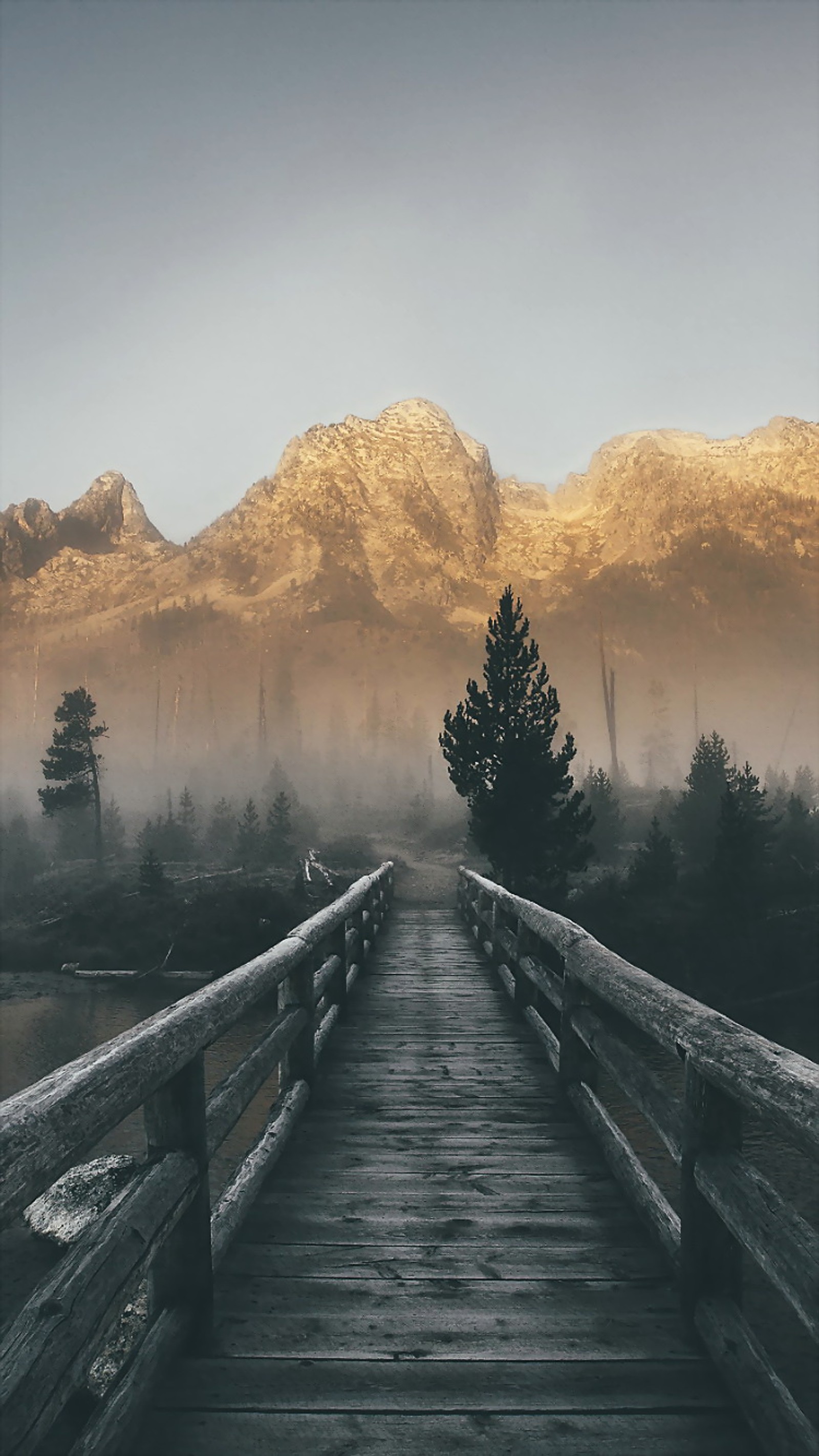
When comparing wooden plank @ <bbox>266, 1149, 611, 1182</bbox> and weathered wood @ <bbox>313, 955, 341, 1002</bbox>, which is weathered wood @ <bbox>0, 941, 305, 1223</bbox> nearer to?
wooden plank @ <bbox>266, 1149, 611, 1182</bbox>

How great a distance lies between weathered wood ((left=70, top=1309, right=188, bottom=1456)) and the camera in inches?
67.4

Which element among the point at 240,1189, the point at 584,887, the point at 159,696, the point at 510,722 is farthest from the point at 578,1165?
the point at 159,696

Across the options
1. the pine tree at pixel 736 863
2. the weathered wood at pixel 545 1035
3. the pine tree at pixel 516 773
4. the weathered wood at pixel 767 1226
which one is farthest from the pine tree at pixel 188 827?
the weathered wood at pixel 767 1226

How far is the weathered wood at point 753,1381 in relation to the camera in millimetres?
1791

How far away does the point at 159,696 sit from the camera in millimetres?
174875

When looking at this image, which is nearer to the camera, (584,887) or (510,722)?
(510,722)

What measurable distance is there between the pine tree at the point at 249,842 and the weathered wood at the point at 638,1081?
41506 millimetres

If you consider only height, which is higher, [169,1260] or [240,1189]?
[169,1260]

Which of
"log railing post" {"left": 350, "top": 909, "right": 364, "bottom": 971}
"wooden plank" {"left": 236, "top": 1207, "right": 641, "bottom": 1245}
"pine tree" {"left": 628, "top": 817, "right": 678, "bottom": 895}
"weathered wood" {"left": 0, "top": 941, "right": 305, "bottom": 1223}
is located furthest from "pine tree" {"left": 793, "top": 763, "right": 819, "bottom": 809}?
"weathered wood" {"left": 0, "top": 941, "right": 305, "bottom": 1223}

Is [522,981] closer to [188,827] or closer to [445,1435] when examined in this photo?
[445,1435]

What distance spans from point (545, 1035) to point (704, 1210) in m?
3.14

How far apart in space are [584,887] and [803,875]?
9.23m

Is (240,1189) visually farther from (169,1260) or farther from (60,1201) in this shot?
(60,1201)

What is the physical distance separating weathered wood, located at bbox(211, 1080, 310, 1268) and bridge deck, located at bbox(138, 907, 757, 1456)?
86mm
